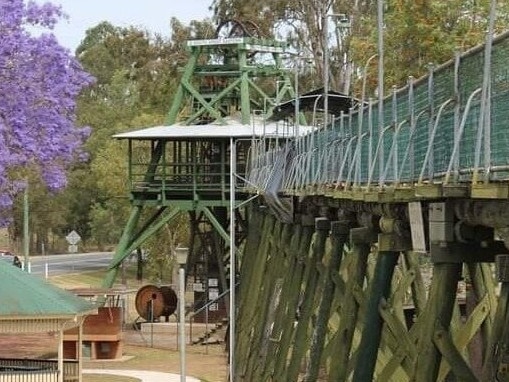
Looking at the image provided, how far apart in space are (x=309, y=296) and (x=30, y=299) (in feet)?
32.4

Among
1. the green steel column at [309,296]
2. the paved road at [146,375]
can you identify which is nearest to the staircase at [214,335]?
the paved road at [146,375]

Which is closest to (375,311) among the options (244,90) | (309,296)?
(309,296)

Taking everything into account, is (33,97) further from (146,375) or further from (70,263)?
(70,263)

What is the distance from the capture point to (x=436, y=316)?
9.98 meters

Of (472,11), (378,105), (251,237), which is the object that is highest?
(472,11)

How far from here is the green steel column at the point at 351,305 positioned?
14117 mm

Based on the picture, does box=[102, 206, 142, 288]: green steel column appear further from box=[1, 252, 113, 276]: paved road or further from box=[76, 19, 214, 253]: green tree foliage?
box=[1, 252, 113, 276]: paved road

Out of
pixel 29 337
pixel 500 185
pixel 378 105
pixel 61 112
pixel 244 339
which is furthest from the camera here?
pixel 29 337

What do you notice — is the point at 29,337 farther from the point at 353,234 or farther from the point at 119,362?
the point at 353,234

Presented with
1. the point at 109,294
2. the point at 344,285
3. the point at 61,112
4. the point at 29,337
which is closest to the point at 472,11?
the point at 61,112

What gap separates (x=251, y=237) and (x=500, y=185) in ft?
86.6

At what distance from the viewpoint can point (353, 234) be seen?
14.3 m

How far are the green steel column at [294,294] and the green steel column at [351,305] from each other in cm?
562

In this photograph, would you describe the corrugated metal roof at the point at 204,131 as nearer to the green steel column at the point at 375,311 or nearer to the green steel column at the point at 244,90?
the green steel column at the point at 244,90
